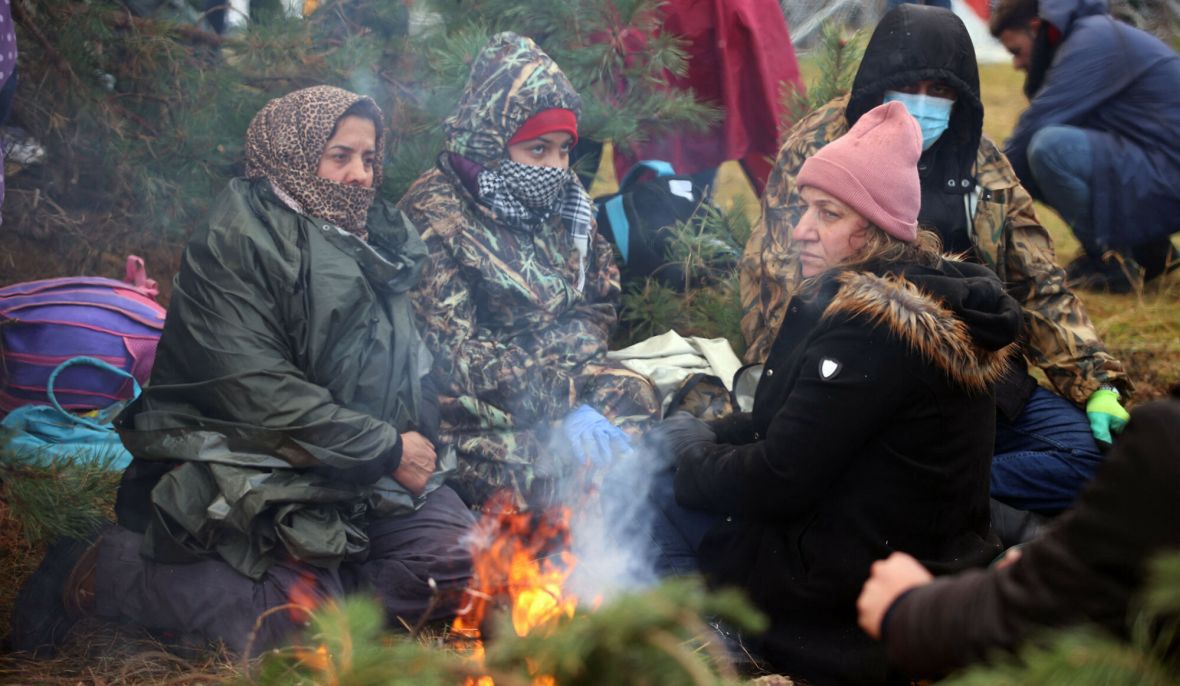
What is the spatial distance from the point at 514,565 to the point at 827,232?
140 centimetres

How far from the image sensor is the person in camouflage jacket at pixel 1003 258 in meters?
3.74

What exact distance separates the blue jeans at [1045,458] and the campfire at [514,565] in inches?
60.5

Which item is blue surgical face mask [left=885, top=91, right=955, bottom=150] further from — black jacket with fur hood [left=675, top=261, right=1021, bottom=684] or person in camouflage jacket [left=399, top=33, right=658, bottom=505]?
person in camouflage jacket [left=399, top=33, right=658, bottom=505]

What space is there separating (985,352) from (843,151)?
0.73 metres

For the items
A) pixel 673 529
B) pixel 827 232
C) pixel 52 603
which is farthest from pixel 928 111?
pixel 52 603

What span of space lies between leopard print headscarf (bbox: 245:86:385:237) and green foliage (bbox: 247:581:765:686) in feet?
7.15

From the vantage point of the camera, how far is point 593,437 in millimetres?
3832

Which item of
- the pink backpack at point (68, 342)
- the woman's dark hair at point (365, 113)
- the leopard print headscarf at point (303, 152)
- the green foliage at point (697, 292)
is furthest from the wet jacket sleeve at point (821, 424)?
the pink backpack at point (68, 342)

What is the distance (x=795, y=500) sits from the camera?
113 inches

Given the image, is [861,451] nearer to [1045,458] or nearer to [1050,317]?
[1045,458]

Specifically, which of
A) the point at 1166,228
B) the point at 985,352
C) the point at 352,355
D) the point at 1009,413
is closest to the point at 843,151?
the point at 985,352

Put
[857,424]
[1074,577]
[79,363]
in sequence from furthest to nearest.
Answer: [79,363], [857,424], [1074,577]

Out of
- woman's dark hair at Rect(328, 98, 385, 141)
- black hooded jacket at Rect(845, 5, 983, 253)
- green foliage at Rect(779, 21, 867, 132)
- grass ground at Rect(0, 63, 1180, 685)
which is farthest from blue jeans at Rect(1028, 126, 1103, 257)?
woman's dark hair at Rect(328, 98, 385, 141)

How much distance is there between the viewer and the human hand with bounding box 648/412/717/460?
3314mm
